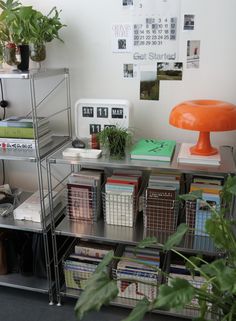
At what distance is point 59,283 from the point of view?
A: 1.95 metres

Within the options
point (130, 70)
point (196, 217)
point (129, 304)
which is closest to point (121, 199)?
point (196, 217)

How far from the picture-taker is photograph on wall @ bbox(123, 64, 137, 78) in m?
1.89

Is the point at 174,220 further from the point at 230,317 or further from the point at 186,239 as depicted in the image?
the point at 230,317

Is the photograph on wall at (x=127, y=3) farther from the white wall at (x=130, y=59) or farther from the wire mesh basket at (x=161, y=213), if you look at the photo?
the wire mesh basket at (x=161, y=213)

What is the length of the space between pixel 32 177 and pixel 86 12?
1163 millimetres

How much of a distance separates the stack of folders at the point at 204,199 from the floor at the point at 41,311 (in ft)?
1.99

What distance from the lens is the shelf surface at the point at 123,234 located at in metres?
1.63

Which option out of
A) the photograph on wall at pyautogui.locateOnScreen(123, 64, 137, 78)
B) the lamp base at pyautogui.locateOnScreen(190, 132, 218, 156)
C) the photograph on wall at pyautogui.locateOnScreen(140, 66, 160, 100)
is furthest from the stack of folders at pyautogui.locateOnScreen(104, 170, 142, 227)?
the photograph on wall at pyautogui.locateOnScreen(123, 64, 137, 78)

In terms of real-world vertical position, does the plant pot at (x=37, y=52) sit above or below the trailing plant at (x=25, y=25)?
below

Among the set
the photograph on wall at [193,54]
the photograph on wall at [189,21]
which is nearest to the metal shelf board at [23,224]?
the photograph on wall at [193,54]

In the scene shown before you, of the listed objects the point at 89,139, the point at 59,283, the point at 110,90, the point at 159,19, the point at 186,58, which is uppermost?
the point at 159,19

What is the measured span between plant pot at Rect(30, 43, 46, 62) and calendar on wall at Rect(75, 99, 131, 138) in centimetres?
33

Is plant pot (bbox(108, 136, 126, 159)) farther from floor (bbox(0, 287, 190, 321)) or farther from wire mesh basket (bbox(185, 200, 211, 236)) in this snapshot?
floor (bbox(0, 287, 190, 321))

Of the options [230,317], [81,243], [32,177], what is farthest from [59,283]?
[230,317]
